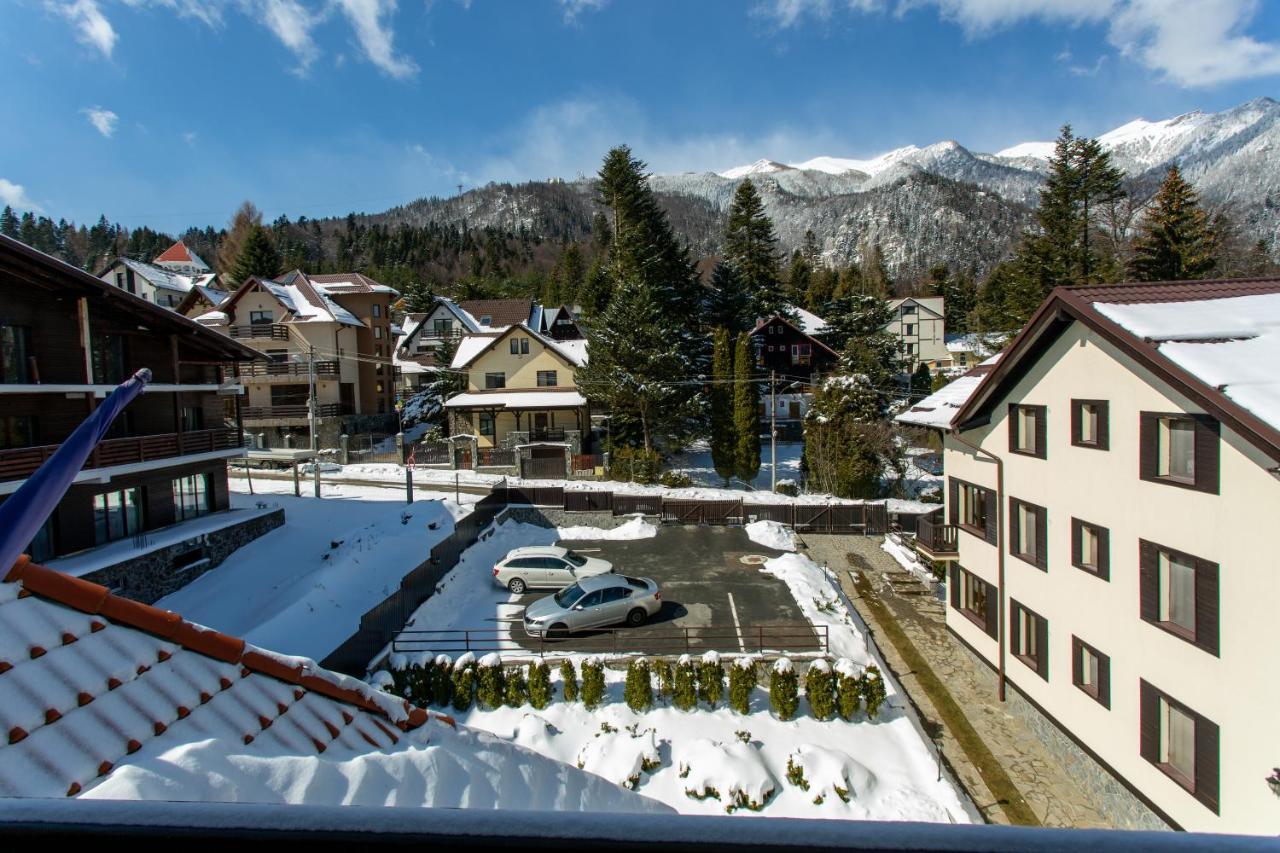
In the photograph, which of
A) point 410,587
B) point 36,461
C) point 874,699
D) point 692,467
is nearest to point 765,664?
point 874,699

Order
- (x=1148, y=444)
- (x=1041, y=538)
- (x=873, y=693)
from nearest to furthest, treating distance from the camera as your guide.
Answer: (x=1148, y=444) < (x=873, y=693) < (x=1041, y=538)

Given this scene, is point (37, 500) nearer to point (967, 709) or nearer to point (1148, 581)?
point (1148, 581)

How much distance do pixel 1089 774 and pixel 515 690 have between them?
12288 millimetres

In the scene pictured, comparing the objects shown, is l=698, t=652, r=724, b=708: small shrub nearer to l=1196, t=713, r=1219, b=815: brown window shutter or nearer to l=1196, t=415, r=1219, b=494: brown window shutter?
l=1196, t=713, r=1219, b=815: brown window shutter

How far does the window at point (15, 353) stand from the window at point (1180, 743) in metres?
26.9

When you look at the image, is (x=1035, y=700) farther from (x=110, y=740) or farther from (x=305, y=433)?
(x=305, y=433)

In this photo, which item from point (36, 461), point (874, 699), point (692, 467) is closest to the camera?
point (874, 699)

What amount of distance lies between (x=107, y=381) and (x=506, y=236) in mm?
136059

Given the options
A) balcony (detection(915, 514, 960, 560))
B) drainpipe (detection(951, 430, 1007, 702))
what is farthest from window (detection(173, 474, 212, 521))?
drainpipe (detection(951, 430, 1007, 702))

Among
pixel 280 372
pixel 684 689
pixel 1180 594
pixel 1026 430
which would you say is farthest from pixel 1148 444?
pixel 280 372

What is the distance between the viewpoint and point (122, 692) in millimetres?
3439

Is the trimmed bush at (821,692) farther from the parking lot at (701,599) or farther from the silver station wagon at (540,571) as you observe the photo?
the silver station wagon at (540,571)

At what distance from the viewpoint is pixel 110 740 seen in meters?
3.14

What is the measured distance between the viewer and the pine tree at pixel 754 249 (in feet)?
184
